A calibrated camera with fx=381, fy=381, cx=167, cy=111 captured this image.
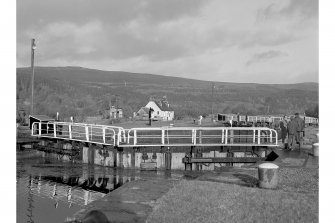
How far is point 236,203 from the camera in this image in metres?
9.44

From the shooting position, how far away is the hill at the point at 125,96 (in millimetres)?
77869

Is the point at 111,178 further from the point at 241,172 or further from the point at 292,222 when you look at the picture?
the point at 292,222

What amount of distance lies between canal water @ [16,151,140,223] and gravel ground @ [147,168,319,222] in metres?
2.85

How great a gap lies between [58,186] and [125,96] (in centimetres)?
10299

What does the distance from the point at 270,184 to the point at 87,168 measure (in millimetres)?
12772

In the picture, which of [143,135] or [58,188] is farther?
[143,135]

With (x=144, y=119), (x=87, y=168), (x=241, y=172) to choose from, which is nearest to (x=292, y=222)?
(x=241, y=172)

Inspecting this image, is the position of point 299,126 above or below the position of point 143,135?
above

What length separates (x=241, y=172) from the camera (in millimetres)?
14195

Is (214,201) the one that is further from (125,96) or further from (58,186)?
(125,96)

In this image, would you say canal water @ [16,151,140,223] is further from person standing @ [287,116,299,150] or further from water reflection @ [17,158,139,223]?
person standing @ [287,116,299,150]

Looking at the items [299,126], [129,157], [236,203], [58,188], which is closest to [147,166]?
[129,157]

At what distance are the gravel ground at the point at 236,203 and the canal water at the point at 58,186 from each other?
2848mm

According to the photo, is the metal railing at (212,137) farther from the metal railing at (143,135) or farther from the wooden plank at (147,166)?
the wooden plank at (147,166)
